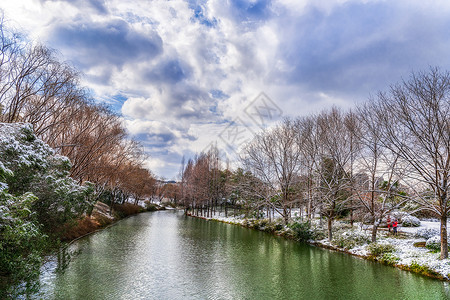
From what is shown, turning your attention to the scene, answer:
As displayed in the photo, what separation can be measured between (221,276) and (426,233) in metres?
13.9

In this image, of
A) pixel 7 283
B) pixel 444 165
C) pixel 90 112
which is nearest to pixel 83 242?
pixel 90 112

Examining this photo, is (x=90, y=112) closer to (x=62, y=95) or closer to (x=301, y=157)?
(x=62, y=95)

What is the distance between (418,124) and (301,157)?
12.1m

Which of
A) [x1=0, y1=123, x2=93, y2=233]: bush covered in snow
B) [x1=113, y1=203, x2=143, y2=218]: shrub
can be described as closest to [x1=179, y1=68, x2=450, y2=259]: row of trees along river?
[x1=0, y1=123, x2=93, y2=233]: bush covered in snow

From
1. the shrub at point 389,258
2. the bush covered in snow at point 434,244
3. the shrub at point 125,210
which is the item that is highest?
the bush covered in snow at point 434,244

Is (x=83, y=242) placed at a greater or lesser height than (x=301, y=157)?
lesser

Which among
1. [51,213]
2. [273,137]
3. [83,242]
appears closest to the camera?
[51,213]

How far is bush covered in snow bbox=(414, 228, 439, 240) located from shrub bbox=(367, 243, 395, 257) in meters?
3.93

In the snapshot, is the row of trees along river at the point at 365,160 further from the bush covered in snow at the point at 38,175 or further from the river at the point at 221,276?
the bush covered in snow at the point at 38,175

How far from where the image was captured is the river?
26.9ft

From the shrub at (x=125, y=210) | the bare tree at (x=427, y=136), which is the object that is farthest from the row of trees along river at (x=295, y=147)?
the shrub at (x=125, y=210)

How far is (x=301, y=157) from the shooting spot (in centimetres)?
2416

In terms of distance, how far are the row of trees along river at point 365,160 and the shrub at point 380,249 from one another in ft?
5.30

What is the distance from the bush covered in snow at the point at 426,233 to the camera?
52.0ft
